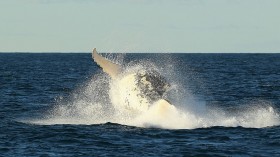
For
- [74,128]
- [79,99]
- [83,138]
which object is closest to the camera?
[83,138]

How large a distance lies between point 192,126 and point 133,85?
3.58 metres

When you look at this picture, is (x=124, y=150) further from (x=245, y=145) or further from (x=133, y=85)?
(x=133, y=85)

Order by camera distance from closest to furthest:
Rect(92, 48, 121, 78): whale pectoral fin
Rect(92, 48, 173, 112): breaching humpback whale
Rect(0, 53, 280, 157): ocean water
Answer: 1. Rect(0, 53, 280, 157): ocean water
2. Rect(92, 48, 173, 112): breaching humpback whale
3. Rect(92, 48, 121, 78): whale pectoral fin

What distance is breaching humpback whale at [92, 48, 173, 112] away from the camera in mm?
35344

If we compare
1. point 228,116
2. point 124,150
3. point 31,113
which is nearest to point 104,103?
point 31,113

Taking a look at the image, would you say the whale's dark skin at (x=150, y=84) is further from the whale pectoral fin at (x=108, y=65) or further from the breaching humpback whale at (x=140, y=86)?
the whale pectoral fin at (x=108, y=65)

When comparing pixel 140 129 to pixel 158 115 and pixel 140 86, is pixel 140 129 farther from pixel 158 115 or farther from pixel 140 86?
pixel 140 86

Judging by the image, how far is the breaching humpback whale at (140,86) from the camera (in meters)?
35.3

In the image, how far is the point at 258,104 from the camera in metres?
50.2

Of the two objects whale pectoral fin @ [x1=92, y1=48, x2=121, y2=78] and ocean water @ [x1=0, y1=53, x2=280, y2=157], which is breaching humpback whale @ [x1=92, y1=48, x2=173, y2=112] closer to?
whale pectoral fin @ [x1=92, y1=48, x2=121, y2=78]

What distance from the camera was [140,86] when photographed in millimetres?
35750

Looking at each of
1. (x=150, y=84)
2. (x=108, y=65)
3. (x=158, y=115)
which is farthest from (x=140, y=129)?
(x=108, y=65)

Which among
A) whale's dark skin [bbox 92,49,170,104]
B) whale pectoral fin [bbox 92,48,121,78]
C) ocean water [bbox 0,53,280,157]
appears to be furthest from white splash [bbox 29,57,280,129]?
whale pectoral fin [bbox 92,48,121,78]

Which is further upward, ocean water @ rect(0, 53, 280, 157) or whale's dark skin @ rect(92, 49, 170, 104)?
whale's dark skin @ rect(92, 49, 170, 104)
